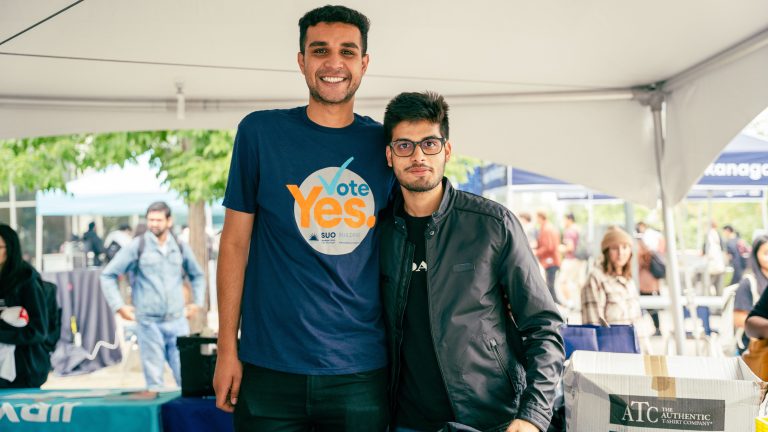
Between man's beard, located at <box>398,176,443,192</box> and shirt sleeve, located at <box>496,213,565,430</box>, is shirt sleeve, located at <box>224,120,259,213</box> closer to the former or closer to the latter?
man's beard, located at <box>398,176,443,192</box>

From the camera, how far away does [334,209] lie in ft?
6.38

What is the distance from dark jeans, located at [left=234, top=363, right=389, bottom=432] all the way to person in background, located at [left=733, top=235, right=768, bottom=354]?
165 inches

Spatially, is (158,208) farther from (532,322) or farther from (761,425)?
(761,425)

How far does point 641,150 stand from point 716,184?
9.81ft

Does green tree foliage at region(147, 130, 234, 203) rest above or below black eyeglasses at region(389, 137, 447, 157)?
above

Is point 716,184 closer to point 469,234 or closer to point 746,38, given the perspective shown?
point 746,38

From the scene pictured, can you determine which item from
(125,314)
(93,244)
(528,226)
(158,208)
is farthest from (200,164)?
(528,226)

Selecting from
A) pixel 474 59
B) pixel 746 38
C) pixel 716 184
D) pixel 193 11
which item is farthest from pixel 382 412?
pixel 716 184

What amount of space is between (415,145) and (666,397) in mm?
903

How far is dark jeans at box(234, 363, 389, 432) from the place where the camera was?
1.89m

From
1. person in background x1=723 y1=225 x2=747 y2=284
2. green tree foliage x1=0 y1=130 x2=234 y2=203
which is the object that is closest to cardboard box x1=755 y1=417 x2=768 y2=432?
green tree foliage x1=0 y1=130 x2=234 y2=203

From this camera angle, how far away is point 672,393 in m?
1.83

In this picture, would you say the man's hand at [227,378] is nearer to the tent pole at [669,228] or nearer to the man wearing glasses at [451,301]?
the man wearing glasses at [451,301]

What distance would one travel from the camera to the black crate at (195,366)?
10.3 ft
